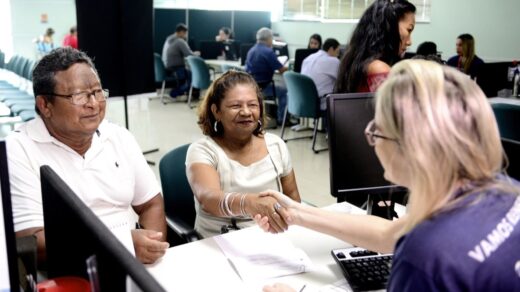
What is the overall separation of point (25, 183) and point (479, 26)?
257 inches

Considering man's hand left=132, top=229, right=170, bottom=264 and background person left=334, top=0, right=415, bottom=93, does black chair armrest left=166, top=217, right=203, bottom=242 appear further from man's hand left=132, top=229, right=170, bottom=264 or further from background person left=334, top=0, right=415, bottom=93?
background person left=334, top=0, right=415, bottom=93

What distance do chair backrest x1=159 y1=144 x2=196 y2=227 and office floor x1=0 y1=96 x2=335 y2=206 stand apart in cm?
185

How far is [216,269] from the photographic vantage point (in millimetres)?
1434

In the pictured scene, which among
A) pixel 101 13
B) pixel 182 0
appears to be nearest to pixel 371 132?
pixel 101 13

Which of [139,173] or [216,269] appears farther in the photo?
[139,173]

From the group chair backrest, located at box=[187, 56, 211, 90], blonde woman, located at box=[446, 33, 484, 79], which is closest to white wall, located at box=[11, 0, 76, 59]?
chair backrest, located at box=[187, 56, 211, 90]

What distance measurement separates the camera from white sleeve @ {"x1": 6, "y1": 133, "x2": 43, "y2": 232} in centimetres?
148

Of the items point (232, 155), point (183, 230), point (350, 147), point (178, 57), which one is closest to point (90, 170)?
point (183, 230)

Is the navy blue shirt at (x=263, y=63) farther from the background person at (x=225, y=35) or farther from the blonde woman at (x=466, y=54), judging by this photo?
the background person at (x=225, y=35)

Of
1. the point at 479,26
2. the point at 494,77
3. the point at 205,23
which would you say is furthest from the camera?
the point at 205,23

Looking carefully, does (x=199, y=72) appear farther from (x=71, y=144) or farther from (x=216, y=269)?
(x=216, y=269)

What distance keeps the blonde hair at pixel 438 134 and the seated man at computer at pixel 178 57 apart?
300 inches

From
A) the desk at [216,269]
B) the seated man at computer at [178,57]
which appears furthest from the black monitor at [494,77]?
the seated man at computer at [178,57]

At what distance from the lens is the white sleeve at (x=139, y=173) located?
6.03ft
